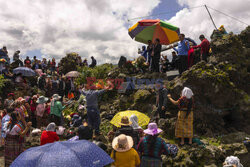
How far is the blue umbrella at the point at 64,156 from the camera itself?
8.87ft

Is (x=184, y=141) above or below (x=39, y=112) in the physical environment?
below

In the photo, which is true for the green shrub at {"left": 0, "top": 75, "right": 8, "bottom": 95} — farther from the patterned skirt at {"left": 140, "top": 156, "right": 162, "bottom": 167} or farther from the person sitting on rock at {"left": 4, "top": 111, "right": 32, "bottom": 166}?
the patterned skirt at {"left": 140, "top": 156, "right": 162, "bottom": 167}

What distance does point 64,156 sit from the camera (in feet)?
9.18

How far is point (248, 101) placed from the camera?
813cm

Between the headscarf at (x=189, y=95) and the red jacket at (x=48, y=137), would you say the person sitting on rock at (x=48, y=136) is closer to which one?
the red jacket at (x=48, y=137)

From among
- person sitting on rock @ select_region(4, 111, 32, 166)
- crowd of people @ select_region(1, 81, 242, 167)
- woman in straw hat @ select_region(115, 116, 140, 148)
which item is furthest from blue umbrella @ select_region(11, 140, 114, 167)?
person sitting on rock @ select_region(4, 111, 32, 166)

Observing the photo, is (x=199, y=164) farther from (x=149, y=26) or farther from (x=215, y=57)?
(x=149, y=26)

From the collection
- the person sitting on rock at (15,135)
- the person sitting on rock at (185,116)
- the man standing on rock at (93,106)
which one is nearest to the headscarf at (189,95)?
the person sitting on rock at (185,116)

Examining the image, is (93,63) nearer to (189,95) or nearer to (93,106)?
(93,106)

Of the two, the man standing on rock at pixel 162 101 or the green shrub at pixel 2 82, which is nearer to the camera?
the man standing on rock at pixel 162 101

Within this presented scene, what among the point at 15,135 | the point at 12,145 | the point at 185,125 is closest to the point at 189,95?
the point at 185,125

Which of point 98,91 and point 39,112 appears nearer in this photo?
point 98,91

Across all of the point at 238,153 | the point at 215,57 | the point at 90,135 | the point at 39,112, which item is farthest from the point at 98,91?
the point at 215,57

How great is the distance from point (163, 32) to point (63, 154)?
34.7ft
